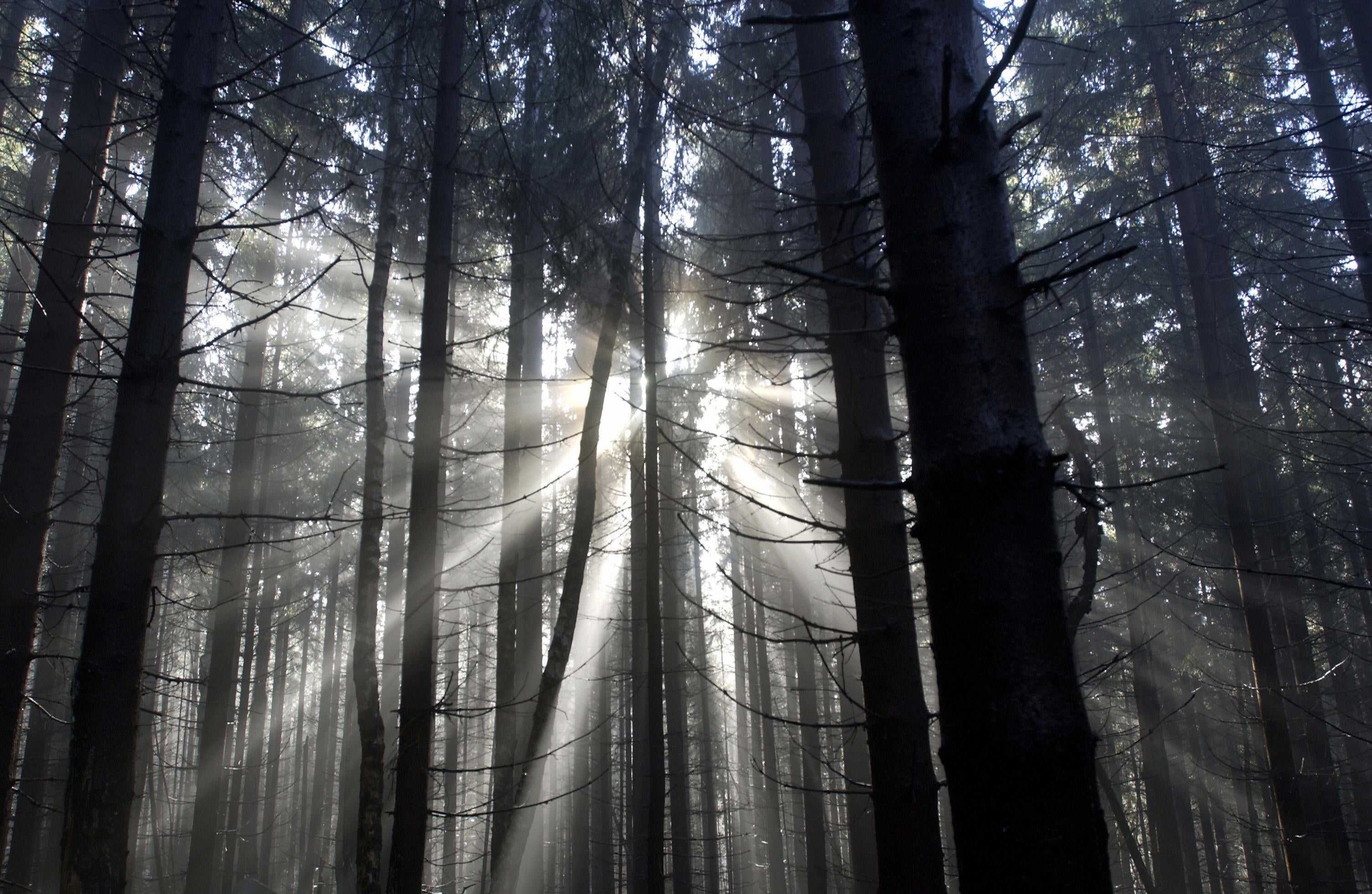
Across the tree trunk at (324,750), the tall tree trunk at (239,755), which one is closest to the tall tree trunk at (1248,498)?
the tall tree trunk at (239,755)

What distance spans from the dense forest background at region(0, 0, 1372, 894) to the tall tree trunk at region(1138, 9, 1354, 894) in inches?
4.5

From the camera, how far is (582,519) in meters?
8.09

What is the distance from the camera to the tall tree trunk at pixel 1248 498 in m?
9.38

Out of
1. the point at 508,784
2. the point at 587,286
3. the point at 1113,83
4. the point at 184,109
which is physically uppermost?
the point at 1113,83

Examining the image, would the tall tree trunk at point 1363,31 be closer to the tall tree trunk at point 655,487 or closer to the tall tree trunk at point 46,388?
the tall tree trunk at point 655,487

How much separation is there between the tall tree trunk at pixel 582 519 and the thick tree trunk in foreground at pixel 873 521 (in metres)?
2.74

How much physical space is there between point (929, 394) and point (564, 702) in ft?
82.9

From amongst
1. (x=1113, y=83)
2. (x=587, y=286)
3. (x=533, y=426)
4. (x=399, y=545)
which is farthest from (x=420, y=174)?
(x=1113, y=83)

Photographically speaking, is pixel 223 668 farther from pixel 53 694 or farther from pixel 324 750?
pixel 324 750

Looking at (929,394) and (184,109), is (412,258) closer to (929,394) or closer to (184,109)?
(184,109)

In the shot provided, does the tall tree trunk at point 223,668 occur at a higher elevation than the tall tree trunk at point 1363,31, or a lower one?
lower

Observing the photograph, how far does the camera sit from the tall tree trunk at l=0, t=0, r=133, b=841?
5734mm

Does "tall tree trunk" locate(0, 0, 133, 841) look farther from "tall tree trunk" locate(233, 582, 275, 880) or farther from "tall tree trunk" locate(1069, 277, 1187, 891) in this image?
"tall tree trunk" locate(233, 582, 275, 880)

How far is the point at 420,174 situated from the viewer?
852 cm
